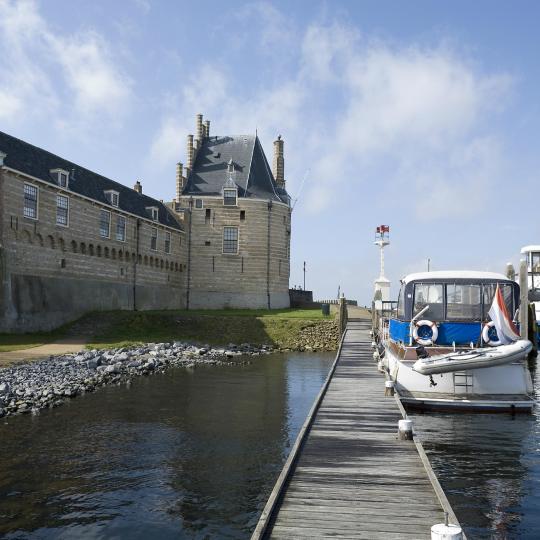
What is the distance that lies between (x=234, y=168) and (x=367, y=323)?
22109 mm

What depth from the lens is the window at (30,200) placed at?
120ft

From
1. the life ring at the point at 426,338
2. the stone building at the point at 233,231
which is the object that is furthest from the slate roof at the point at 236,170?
the life ring at the point at 426,338

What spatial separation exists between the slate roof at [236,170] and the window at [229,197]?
56 cm

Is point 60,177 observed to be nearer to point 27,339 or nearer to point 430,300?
point 27,339

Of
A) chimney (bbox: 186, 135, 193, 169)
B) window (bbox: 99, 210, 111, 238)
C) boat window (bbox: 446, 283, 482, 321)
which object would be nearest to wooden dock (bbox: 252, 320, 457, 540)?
boat window (bbox: 446, 283, 482, 321)

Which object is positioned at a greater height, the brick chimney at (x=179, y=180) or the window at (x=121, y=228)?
the brick chimney at (x=179, y=180)

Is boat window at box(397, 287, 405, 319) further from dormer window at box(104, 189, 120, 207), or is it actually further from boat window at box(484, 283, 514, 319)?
dormer window at box(104, 189, 120, 207)

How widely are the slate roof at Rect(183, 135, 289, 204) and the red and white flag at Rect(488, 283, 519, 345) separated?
1616 inches

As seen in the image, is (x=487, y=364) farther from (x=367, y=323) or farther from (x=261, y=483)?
(x=367, y=323)

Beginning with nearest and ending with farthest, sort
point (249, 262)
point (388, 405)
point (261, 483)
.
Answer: point (261, 483)
point (388, 405)
point (249, 262)

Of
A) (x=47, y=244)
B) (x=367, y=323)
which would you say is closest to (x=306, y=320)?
(x=367, y=323)

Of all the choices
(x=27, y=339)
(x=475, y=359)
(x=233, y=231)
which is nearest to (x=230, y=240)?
(x=233, y=231)

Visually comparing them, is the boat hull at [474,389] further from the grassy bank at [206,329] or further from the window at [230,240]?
the window at [230,240]

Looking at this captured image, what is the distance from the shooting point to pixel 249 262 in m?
56.9
